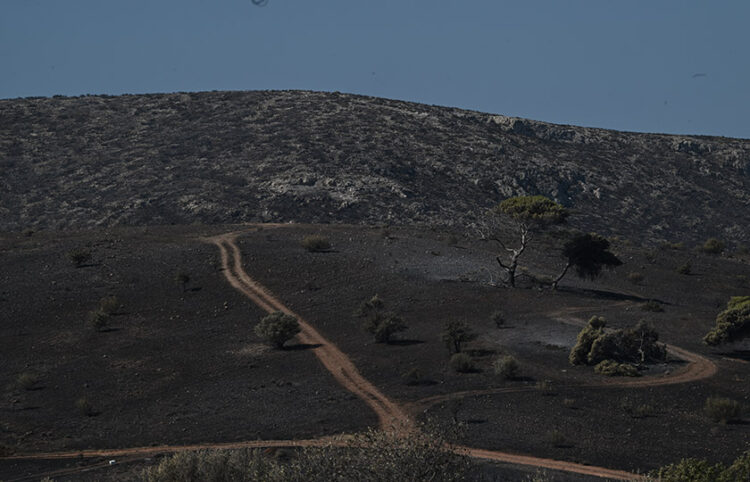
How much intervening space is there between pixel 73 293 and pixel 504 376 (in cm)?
2792

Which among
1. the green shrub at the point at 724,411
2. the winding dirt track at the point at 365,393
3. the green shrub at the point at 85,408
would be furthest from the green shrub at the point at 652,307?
the green shrub at the point at 85,408

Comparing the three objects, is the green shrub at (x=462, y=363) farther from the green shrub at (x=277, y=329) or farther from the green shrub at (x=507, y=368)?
the green shrub at (x=277, y=329)

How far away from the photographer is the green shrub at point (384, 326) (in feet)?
129

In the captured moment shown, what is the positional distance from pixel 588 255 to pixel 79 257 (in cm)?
3389

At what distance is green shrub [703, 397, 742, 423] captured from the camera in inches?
1107

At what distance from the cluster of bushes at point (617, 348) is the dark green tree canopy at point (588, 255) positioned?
15.0m

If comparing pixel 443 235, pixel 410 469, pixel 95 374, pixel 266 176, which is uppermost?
pixel 266 176

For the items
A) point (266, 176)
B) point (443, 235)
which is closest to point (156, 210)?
point (266, 176)

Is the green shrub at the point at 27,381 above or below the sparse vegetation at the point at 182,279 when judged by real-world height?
below

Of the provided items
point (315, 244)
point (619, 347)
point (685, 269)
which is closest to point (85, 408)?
point (619, 347)

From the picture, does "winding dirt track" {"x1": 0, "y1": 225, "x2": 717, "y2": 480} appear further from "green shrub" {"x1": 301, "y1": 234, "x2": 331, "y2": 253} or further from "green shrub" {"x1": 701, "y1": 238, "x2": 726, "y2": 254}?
"green shrub" {"x1": 701, "y1": 238, "x2": 726, "y2": 254}

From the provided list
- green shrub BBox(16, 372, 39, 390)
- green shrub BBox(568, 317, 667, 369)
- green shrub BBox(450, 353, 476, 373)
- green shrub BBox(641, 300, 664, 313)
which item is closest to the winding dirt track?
green shrub BBox(568, 317, 667, 369)

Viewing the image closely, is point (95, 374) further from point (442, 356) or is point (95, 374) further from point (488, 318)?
point (488, 318)

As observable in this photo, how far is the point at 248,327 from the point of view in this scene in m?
42.7
